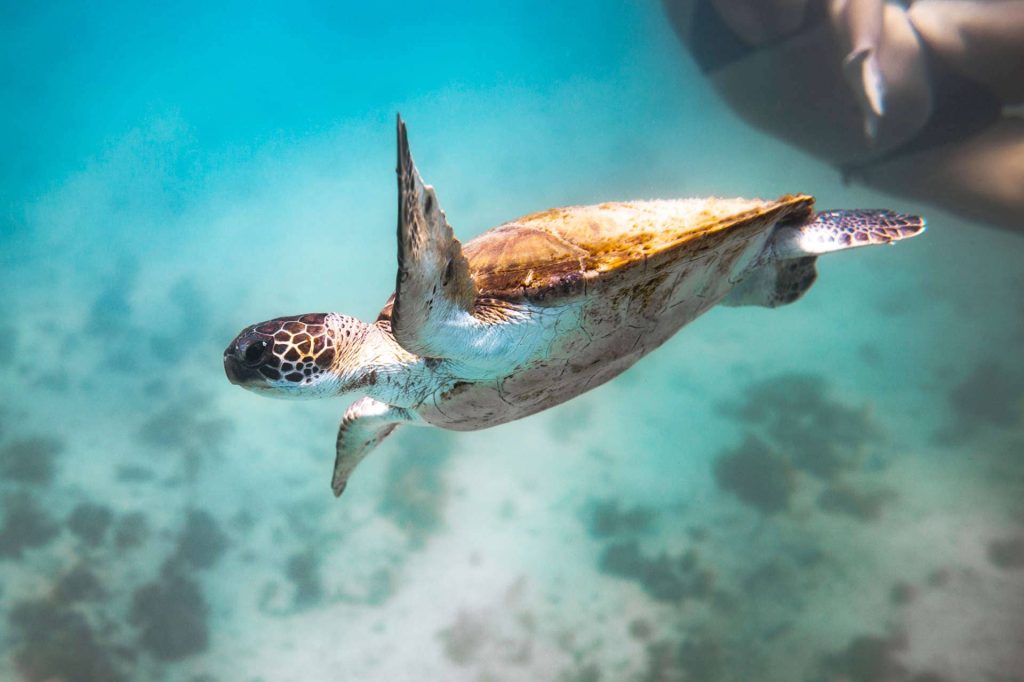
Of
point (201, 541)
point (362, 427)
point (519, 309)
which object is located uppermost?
point (519, 309)

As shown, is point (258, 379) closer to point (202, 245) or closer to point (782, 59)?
point (782, 59)

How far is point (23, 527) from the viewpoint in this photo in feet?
29.2

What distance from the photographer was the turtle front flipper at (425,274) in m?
1.23

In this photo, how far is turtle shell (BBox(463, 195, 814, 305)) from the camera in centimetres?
175

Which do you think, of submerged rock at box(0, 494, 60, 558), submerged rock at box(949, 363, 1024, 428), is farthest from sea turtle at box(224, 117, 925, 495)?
submerged rock at box(949, 363, 1024, 428)

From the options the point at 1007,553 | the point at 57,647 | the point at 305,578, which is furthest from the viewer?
the point at 305,578

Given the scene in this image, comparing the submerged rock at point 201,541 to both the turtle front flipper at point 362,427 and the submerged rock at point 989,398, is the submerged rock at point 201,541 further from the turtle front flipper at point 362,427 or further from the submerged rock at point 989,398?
the submerged rock at point 989,398

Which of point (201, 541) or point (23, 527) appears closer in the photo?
point (201, 541)

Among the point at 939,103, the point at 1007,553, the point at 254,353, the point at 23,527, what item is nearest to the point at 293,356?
the point at 254,353

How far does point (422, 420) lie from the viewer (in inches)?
106

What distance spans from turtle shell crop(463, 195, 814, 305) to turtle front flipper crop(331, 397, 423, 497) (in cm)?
99

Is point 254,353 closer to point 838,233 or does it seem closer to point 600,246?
point 600,246

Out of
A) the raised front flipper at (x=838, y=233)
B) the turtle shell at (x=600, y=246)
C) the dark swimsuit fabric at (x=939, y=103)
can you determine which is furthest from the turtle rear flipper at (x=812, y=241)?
the dark swimsuit fabric at (x=939, y=103)

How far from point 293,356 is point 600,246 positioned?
1.19 m
